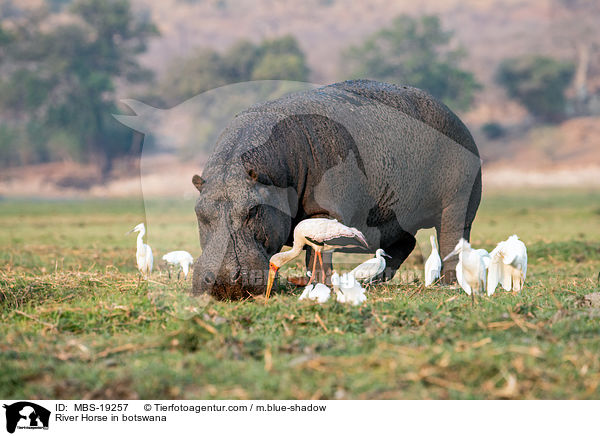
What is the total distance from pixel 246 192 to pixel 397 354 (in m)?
1.98

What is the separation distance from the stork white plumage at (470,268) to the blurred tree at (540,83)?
34505mm

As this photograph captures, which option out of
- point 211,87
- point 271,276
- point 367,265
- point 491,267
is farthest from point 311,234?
point 211,87

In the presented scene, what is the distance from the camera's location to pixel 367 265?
6398mm

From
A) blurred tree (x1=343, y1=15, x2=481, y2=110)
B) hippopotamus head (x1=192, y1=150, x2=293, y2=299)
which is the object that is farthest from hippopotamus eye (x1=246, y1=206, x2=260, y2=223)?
blurred tree (x1=343, y1=15, x2=481, y2=110)

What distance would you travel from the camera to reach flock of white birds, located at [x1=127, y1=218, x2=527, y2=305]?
543 centimetres

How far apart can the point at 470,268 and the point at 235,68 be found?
33606 millimetres

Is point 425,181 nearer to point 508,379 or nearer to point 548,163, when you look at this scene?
point 508,379

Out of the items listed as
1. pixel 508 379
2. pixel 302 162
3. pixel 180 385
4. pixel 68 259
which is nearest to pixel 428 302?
pixel 302 162

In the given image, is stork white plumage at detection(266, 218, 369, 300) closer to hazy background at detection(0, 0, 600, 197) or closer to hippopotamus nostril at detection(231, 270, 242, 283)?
hippopotamus nostril at detection(231, 270, 242, 283)

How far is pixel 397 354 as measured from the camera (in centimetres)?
→ 399

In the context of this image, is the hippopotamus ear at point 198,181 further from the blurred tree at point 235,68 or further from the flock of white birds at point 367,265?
the blurred tree at point 235,68

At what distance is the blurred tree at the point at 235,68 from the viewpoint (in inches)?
1433

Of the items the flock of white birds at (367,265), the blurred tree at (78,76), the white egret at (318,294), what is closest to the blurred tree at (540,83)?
the blurred tree at (78,76)

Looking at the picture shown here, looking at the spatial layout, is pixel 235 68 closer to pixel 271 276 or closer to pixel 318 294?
pixel 271 276
